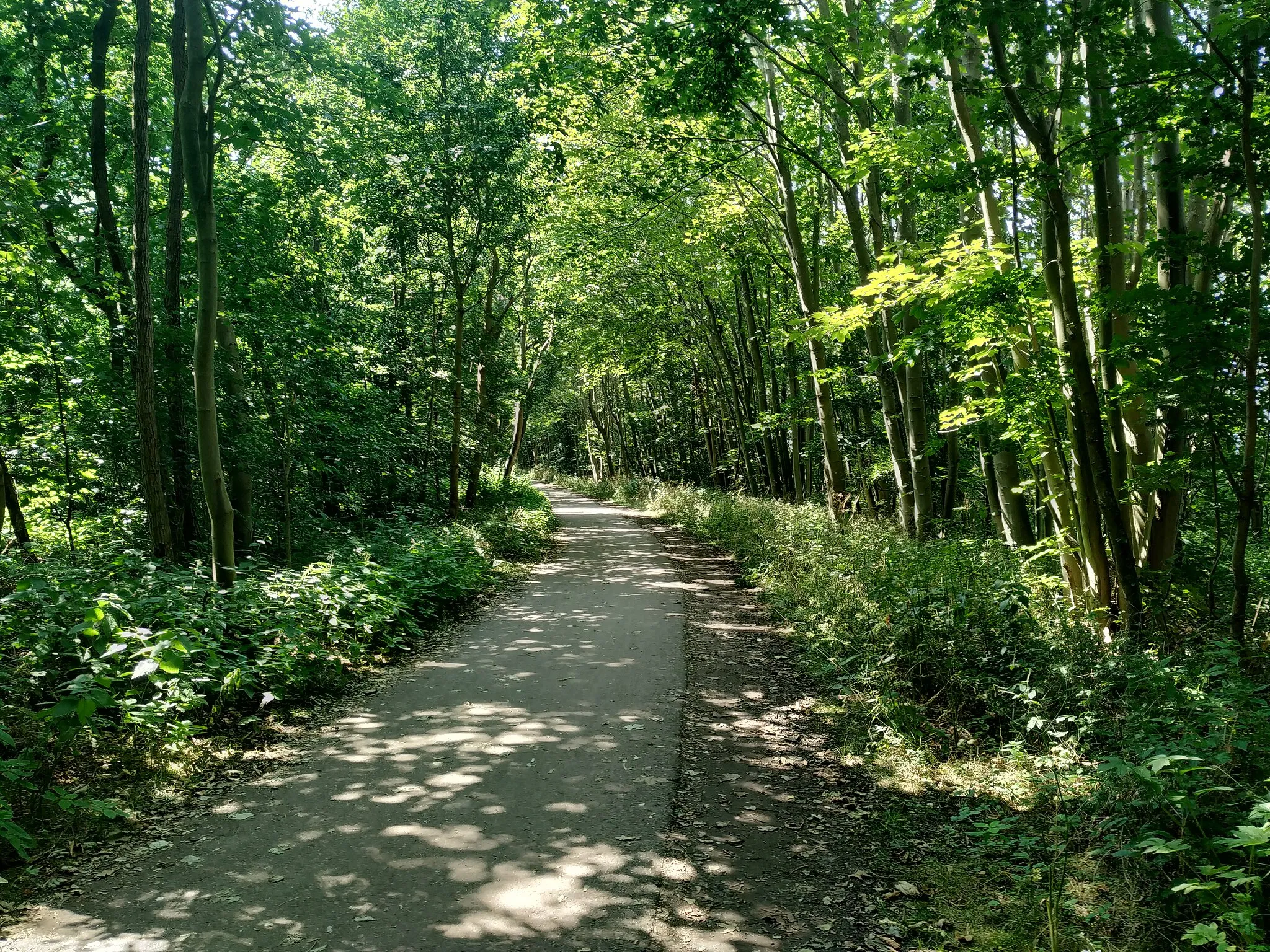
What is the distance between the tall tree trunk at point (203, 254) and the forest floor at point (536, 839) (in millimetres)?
2442

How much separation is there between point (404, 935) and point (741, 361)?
19.4 metres

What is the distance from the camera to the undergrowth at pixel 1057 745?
2.92 m

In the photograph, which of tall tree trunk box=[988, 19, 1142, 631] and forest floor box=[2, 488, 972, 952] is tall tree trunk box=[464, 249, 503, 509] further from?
tall tree trunk box=[988, 19, 1142, 631]

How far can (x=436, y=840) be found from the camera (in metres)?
3.99

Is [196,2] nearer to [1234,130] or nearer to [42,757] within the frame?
[42,757]

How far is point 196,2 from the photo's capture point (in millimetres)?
6387

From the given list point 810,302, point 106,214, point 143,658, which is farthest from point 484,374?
point 143,658

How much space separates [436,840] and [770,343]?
15330 millimetres

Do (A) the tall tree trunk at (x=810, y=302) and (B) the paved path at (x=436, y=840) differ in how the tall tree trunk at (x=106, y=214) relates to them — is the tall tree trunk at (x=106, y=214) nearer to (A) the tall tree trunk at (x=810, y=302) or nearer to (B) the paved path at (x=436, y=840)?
(B) the paved path at (x=436, y=840)

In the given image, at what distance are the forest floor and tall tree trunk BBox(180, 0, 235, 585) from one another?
2.44 m

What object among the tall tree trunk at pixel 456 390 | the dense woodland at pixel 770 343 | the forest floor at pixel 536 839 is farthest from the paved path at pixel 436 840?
the tall tree trunk at pixel 456 390

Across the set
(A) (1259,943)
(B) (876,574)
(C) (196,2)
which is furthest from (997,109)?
(C) (196,2)

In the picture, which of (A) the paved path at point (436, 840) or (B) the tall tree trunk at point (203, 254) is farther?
(B) the tall tree trunk at point (203, 254)

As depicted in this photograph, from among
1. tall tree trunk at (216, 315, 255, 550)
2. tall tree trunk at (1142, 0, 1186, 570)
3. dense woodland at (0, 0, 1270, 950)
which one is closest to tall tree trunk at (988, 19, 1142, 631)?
dense woodland at (0, 0, 1270, 950)
